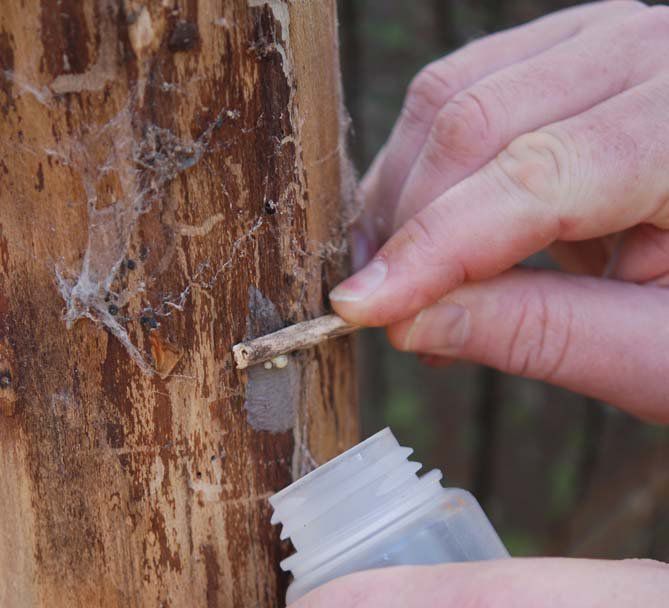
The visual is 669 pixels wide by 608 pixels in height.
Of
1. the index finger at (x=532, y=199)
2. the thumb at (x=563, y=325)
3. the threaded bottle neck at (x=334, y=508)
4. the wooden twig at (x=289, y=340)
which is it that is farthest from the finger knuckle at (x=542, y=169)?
the threaded bottle neck at (x=334, y=508)

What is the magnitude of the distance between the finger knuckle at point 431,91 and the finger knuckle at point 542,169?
0.82 feet

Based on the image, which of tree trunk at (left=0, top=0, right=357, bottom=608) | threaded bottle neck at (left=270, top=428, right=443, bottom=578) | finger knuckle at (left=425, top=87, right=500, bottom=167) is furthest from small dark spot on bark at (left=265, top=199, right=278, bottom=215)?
finger knuckle at (left=425, top=87, right=500, bottom=167)

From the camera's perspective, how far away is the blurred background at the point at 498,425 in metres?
3.39

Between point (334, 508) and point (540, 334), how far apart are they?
1.42 ft

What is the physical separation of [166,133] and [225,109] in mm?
55

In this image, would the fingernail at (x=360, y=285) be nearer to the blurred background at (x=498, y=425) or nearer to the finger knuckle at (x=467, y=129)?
the finger knuckle at (x=467, y=129)

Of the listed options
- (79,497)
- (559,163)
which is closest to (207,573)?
(79,497)

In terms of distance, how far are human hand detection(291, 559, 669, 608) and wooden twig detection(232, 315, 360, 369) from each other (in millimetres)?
211

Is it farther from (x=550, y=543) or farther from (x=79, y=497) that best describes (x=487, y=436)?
(x=79, y=497)

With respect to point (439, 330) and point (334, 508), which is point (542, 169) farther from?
point (334, 508)

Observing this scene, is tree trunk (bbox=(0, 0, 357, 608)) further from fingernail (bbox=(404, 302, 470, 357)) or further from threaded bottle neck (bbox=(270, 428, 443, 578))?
fingernail (bbox=(404, 302, 470, 357))

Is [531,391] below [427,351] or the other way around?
below

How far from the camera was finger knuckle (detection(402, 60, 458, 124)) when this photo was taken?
1.04 meters

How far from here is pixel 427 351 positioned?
3.19 ft
